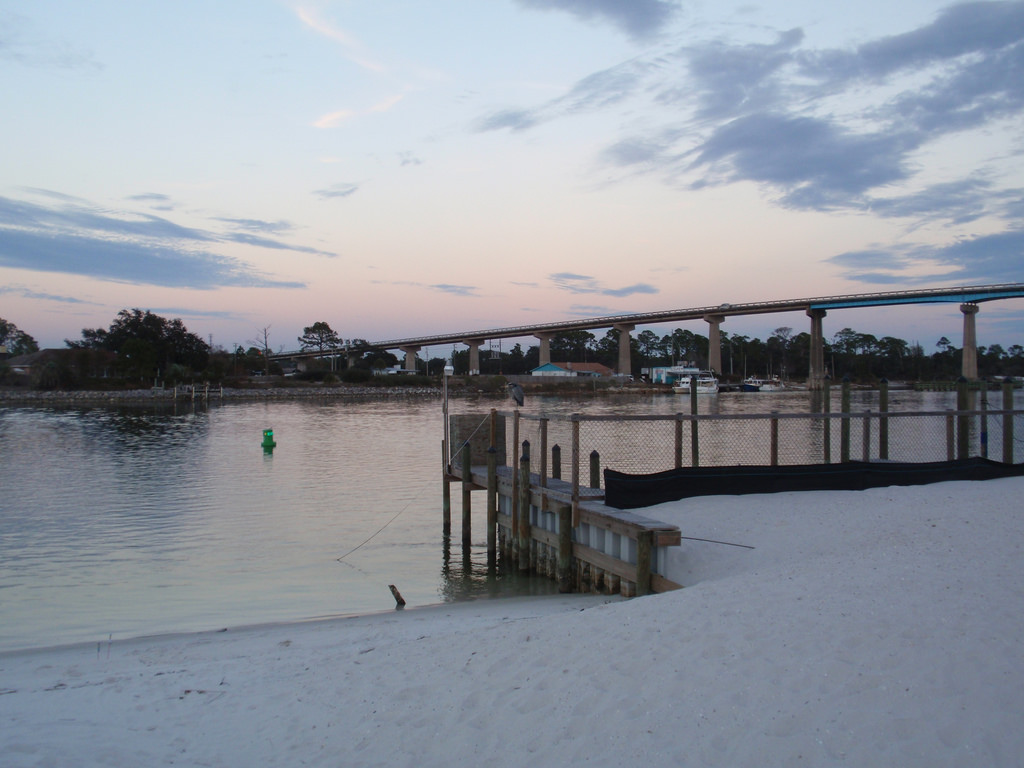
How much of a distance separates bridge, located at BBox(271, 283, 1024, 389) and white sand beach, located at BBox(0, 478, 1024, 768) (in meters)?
77.9

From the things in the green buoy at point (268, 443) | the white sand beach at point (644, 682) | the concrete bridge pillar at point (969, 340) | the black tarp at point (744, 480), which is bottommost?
the green buoy at point (268, 443)

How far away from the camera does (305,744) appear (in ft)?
16.5

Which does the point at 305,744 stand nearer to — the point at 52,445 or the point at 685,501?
the point at 685,501

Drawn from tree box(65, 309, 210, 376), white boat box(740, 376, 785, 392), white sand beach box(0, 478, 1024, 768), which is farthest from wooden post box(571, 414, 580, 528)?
white boat box(740, 376, 785, 392)

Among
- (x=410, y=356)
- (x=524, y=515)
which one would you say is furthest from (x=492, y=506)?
(x=410, y=356)

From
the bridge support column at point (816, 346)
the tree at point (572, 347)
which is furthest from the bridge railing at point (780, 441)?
the tree at point (572, 347)

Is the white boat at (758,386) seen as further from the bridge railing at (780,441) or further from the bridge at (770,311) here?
the bridge railing at (780,441)

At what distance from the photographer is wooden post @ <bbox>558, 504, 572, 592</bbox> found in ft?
34.6

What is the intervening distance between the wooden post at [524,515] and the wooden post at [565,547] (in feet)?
3.92

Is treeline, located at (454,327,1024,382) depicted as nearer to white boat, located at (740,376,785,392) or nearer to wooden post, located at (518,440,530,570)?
white boat, located at (740,376,785,392)

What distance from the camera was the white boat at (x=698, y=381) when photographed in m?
102

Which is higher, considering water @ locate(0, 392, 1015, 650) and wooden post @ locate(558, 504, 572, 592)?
wooden post @ locate(558, 504, 572, 592)

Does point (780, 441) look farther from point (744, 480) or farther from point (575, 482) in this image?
point (575, 482)

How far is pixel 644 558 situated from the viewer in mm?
8484
